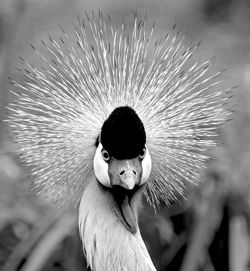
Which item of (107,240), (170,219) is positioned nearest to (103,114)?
(107,240)

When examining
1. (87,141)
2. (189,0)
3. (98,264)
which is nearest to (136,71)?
(87,141)

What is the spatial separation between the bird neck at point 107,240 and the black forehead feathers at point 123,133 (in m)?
0.15

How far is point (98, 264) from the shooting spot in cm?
223

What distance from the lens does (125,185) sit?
2.12 m

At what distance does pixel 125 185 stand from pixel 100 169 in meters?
0.11

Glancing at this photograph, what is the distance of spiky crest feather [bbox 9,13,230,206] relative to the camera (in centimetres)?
233

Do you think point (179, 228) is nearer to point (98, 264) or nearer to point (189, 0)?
point (98, 264)

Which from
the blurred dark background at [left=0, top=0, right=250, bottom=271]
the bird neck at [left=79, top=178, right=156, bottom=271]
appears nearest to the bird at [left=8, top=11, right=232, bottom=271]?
the bird neck at [left=79, top=178, right=156, bottom=271]

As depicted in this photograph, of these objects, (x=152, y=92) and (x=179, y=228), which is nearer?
(x=152, y=92)

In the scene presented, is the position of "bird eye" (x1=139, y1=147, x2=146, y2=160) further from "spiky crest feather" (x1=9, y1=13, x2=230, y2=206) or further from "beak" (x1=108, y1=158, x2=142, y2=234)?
"spiky crest feather" (x1=9, y1=13, x2=230, y2=206)

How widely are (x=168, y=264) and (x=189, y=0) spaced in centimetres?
167

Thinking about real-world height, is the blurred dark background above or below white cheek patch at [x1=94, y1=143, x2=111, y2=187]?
below

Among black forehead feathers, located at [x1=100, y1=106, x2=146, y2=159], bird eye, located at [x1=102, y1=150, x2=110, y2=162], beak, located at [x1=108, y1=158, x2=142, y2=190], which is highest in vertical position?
black forehead feathers, located at [x1=100, y1=106, x2=146, y2=159]

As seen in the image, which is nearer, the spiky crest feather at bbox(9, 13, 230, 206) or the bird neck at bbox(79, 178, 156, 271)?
the bird neck at bbox(79, 178, 156, 271)
